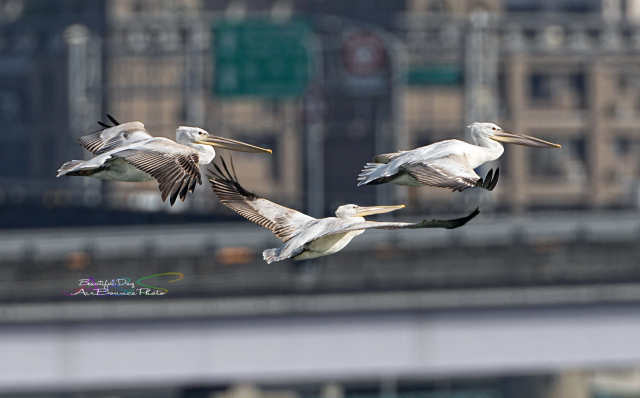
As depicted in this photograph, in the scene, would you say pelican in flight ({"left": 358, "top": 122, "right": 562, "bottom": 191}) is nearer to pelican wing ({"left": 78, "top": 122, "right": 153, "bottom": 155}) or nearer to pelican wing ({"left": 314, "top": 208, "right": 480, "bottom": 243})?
pelican wing ({"left": 314, "top": 208, "right": 480, "bottom": 243})

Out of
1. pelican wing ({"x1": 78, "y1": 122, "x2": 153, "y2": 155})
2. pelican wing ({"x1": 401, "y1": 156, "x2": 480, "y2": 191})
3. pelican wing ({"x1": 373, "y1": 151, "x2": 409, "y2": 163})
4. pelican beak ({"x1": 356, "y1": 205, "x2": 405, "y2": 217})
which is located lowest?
pelican beak ({"x1": 356, "y1": 205, "x2": 405, "y2": 217})

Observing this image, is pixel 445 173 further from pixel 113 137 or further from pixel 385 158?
pixel 113 137

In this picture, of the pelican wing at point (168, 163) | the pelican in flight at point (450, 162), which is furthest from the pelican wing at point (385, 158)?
the pelican wing at point (168, 163)

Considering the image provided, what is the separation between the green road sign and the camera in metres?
160

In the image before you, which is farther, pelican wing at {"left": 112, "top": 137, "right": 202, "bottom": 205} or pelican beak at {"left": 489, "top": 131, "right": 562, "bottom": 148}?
pelican beak at {"left": 489, "top": 131, "right": 562, "bottom": 148}

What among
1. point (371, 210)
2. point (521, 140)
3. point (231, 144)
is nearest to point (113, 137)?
point (231, 144)

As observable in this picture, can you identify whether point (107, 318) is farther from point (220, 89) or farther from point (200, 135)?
point (220, 89)

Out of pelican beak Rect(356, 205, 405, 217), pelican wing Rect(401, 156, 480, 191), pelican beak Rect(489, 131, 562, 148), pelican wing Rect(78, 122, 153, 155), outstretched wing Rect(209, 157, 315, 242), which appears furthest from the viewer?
pelican wing Rect(78, 122, 153, 155)

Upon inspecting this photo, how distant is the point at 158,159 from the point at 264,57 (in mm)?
146811

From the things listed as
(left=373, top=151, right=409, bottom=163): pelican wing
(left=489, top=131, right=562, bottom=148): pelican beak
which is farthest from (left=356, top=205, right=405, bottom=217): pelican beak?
(left=489, top=131, right=562, bottom=148): pelican beak

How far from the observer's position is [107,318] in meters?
68.1

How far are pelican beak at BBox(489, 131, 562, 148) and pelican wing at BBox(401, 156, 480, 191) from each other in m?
0.64

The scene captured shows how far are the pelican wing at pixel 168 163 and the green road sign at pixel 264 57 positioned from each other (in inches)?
5594

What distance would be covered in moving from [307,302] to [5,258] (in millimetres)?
16645
